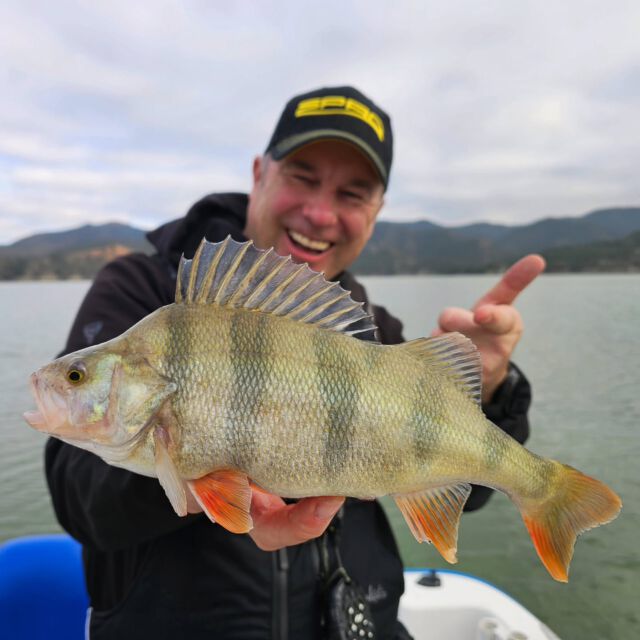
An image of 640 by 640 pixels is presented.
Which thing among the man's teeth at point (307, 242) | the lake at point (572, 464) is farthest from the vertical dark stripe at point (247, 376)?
the lake at point (572, 464)

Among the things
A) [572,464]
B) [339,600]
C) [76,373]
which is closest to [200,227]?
[76,373]

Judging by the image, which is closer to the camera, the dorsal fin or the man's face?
the dorsal fin

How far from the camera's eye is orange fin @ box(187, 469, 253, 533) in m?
1.68

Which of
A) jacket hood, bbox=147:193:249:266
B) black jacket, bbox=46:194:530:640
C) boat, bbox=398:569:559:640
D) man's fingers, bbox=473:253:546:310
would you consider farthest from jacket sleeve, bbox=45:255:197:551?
boat, bbox=398:569:559:640

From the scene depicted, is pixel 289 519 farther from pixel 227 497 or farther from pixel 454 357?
pixel 454 357

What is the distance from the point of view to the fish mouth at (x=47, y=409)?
5.56 ft

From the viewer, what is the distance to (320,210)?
11.0 ft

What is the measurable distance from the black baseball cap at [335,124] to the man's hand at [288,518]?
220 centimetres

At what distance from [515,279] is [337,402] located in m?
1.67

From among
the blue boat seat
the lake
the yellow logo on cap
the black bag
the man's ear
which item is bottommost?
the lake

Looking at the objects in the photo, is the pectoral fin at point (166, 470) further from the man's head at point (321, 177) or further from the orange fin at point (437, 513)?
the man's head at point (321, 177)

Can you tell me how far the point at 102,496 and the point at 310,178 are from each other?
2.25 metres

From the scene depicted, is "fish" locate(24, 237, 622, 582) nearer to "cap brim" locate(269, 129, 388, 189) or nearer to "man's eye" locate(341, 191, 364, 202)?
"cap brim" locate(269, 129, 388, 189)

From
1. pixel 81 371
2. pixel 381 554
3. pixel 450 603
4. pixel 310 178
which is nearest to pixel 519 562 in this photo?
pixel 450 603
